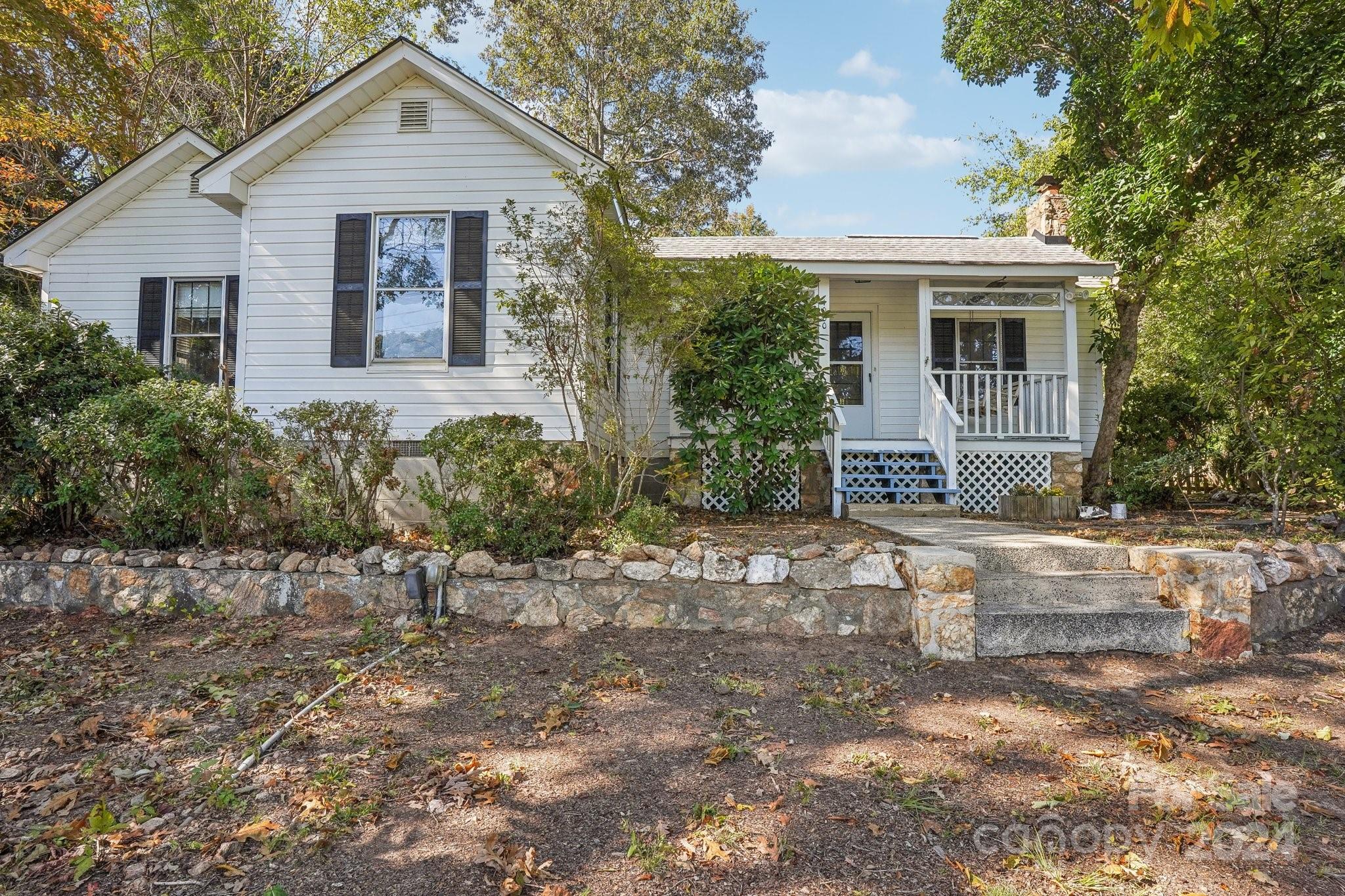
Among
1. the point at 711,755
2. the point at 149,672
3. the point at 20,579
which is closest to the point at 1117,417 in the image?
the point at 711,755

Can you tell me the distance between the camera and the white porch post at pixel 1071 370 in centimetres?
931

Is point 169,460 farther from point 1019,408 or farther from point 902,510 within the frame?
point 1019,408

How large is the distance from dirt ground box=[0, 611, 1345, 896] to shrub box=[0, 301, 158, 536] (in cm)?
191

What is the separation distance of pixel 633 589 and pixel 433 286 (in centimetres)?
454

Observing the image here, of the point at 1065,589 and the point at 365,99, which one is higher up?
the point at 365,99

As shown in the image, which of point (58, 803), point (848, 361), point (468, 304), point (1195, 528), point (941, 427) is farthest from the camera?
point (848, 361)

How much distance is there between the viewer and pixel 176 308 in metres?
9.32

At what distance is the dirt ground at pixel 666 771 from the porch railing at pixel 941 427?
431 centimetres

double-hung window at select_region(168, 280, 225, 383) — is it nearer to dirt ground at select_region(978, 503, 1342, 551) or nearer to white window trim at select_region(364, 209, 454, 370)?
white window trim at select_region(364, 209, 454, 370)

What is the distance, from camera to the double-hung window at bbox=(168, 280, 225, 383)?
30.5ft

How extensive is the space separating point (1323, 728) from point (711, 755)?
3.00 m

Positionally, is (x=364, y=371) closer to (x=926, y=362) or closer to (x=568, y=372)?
(x=568, y=372)

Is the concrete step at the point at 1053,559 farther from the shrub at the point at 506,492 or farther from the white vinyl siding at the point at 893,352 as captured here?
the white vinyl siding at the point at 893,352

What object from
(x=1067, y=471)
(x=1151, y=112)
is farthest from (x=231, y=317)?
(x=1151, y=112)
